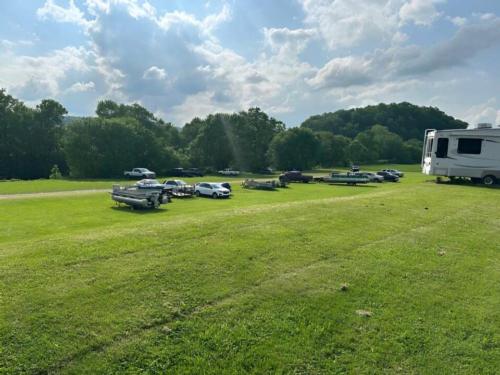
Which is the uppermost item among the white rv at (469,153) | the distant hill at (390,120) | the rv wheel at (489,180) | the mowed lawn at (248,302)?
the distant hill at (390,120)

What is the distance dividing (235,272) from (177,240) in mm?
2116

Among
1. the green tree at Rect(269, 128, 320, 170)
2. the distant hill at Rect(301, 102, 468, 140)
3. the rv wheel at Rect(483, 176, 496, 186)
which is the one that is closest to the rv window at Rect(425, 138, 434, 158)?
the rv wheel at Rect(483, 176, 496, 186)

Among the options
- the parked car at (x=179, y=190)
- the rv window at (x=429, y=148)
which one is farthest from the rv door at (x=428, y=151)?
the parked car at (x=179, y=190)

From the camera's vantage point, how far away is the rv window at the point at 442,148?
2738 centimetres

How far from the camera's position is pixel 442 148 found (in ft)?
90.3

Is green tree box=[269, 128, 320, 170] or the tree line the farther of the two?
green tree box=[269, 128, 320, 170]

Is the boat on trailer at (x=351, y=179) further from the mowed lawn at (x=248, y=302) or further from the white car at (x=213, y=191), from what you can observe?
the mowed lawn at (x=248, y=302)

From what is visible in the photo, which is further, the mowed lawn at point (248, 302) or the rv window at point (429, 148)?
the rv window at point (429, 148)

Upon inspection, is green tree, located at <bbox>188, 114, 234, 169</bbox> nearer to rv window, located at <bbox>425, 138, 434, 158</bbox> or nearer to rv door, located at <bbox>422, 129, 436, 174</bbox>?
rv door, located at <bbox>422, 129, 436, 174</bbox>

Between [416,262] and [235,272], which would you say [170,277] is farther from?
[416,262]

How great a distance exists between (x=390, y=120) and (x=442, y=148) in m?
151

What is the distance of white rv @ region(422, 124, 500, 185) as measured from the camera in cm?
2628

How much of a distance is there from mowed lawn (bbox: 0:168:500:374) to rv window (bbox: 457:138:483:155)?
1938cm

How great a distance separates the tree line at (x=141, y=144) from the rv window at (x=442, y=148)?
179ft
